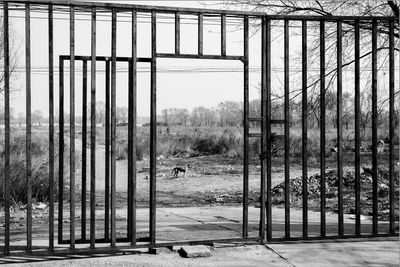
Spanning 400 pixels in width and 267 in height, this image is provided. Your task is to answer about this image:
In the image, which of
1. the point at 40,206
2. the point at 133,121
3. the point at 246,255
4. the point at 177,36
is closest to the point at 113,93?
the point at 133,121

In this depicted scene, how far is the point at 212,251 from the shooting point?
6016mm

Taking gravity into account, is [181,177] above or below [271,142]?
below

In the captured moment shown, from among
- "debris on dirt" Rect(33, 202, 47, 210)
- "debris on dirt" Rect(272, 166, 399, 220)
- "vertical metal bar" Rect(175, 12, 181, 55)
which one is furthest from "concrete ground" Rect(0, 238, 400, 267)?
"debris on dirt" Rect(33, 202, 47, 210)

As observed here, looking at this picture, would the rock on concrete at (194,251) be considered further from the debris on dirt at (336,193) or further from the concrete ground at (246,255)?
the debris on dirt at (336,193)

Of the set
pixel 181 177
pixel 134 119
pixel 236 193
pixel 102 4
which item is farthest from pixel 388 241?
pixel 181 177

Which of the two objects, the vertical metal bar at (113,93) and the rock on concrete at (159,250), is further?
the rock on concrete at (159,250)

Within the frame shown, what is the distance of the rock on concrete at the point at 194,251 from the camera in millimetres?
5750

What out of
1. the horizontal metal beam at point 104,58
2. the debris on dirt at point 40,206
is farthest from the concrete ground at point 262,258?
the debris on dirt at point 40,206

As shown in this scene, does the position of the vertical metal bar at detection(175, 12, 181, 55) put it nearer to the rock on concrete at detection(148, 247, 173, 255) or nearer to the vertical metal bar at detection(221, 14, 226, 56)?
the vertical metal bar at detection(221, 14, 226, 56)

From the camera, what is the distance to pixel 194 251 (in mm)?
5789

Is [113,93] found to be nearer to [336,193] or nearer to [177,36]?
[177,36]

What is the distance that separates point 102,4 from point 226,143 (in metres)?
30.8

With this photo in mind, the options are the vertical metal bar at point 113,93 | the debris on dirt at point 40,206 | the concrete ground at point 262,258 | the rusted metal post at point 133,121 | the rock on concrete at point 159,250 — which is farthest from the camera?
the debris on dirt at point 40,206

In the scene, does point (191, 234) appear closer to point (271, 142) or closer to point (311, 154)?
point (271, 142)
